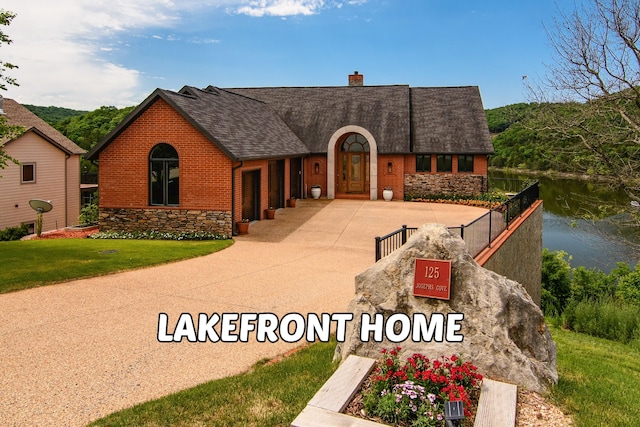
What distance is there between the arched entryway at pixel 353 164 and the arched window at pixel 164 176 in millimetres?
13099

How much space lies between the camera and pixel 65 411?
5648 mm

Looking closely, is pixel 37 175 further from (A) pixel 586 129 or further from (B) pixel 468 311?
(B) pixel 468 311

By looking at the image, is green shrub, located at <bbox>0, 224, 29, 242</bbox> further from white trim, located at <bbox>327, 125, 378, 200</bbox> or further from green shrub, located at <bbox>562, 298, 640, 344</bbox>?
green shrub, located at <bbox>562, 298, 640, 344</bbox>

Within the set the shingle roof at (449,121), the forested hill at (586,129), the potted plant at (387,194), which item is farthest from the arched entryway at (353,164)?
the forested hill at (586,129)

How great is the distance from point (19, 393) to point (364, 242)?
39.5 feet

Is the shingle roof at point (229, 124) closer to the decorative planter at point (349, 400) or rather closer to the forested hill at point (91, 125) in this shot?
the decorative planter at point (349, 400)

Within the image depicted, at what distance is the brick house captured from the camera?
2656cm

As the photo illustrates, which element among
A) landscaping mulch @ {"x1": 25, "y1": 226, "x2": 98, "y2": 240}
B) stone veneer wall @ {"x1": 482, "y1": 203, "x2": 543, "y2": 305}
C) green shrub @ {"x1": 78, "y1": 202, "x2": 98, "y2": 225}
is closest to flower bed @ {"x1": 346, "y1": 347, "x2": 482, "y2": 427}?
stone veneer wall @ {"x1": 482, "y1": 203, "x2": 543, "y2": 305}

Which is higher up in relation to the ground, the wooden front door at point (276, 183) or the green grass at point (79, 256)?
the wooden front door at point (276, 183)

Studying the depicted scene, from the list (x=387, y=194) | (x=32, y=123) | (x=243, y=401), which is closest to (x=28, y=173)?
(x=32, y=123)

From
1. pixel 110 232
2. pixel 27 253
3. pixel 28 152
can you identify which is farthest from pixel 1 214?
pixel 27 253

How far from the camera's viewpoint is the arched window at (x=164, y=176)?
18391mm

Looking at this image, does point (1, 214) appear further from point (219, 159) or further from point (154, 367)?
point (154, 367)

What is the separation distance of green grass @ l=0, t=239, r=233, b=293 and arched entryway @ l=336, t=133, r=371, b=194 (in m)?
14.1
